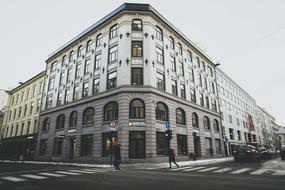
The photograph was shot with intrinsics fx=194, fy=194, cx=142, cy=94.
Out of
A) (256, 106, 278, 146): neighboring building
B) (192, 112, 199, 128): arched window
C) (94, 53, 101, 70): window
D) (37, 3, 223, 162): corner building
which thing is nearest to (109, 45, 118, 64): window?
(37, 3, 223, 162): corner building

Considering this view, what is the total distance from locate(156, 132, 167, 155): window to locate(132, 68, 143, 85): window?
5.77 meters

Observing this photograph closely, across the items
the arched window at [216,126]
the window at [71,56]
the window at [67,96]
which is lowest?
the arched window at [216,126]

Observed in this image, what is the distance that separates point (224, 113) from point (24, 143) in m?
38.3

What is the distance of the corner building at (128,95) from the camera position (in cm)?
1969

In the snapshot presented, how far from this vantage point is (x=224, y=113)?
4000 centimetres

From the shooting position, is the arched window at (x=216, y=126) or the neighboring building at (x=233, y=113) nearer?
the arched window at (x=216, y=126)

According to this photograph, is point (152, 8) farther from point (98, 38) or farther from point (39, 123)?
point (39, 123)

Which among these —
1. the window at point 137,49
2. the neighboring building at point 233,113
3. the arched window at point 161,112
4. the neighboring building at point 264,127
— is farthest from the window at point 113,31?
the neighboring building at point 264,127

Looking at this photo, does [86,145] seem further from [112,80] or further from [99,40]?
[99,40]

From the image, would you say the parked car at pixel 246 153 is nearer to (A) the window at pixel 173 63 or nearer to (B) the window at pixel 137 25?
(A) the window at pixel 173 63

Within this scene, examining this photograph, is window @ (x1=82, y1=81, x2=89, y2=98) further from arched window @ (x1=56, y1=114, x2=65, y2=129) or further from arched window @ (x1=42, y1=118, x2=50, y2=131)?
arched window @ (x1=42, y1=118, x2=50, y2=131)

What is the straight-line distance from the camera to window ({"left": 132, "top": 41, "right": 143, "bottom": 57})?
2173 cm

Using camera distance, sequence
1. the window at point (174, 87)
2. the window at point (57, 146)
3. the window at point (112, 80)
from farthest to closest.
Result: the window at point (57, 146) < the window at point (174, 87) < the window at point (112, 80)

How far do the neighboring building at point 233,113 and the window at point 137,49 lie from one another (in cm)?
2441
